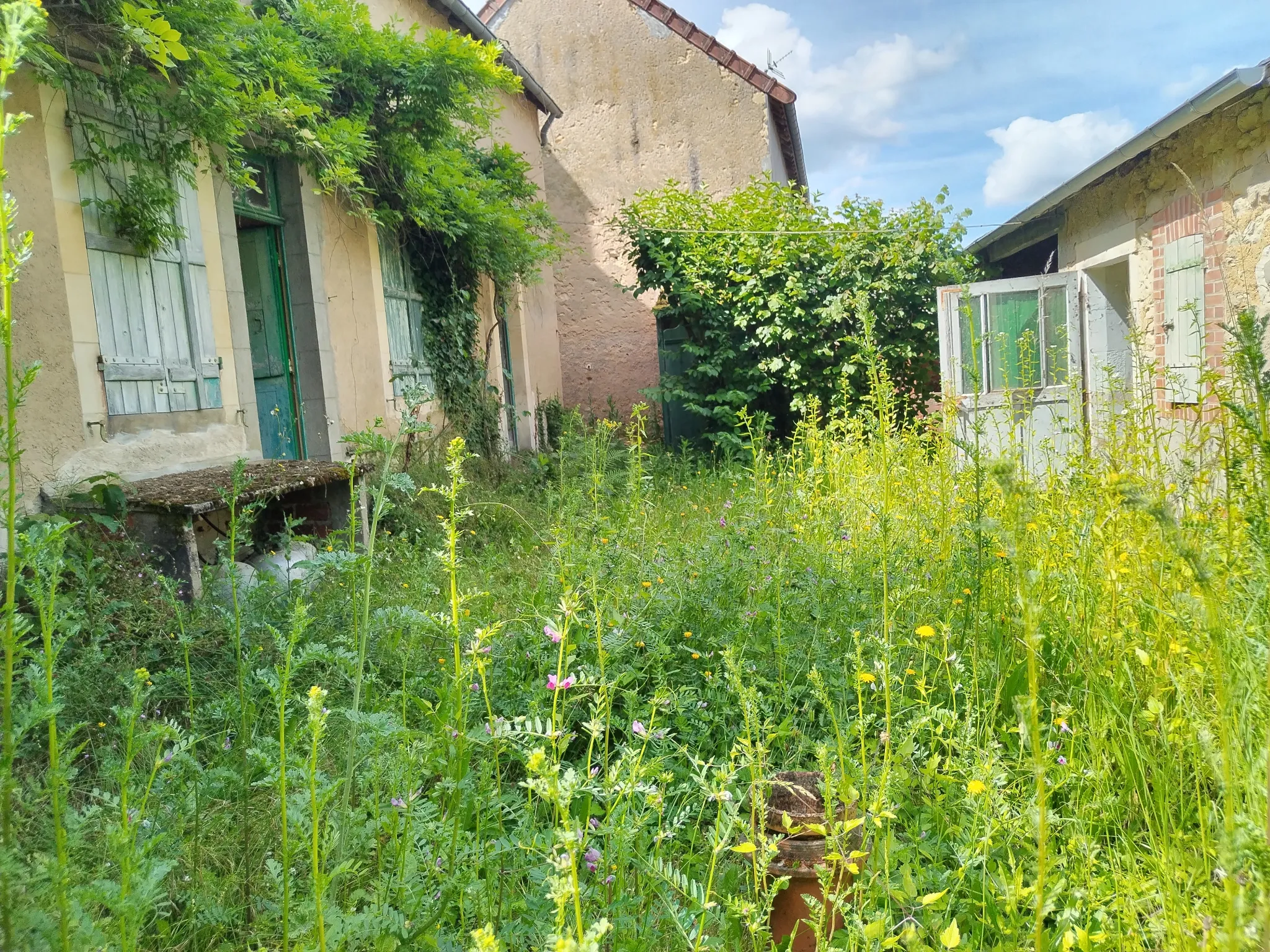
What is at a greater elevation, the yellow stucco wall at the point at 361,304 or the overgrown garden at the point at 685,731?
the yellow stucco wall at the point at 361,304

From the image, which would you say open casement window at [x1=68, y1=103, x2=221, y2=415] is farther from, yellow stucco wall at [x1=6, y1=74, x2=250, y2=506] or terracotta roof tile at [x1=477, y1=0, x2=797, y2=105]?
terracotta roof tile at [x1=477, y1=0, x2=797, y2=105]

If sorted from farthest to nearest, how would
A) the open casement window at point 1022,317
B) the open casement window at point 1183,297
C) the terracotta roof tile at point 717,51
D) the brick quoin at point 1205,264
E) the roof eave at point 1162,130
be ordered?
the terracotta roof tile at point 717,51 < the open casement window at point 1022,317 < the open casement window at point 1183,297 < the brick quoin at point 1205,264 < the roof eave at point 1162,130

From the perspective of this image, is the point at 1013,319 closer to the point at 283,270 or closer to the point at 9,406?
the point at 283,270

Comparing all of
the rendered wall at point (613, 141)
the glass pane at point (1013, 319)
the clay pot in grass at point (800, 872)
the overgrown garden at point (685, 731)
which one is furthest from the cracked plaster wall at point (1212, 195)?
the rendered wall at point (613, 141)

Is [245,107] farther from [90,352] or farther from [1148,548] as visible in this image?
[1148,548]

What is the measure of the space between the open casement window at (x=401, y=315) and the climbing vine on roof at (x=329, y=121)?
16cm

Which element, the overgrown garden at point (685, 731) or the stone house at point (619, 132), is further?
the stone house at point (619, 132)

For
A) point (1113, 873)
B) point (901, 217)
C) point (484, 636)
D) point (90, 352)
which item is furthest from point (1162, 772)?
point (901, 217)

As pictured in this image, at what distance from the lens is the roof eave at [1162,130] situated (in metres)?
4.37

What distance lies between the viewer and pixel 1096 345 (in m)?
7.61

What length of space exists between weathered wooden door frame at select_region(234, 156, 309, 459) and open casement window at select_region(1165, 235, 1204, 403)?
614 cm

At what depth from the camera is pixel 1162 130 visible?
5.23m

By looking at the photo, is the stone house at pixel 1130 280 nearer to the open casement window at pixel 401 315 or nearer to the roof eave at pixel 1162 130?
the roof eave at pixel 1162 130

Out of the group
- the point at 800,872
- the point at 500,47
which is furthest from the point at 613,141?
the point at 800,872
